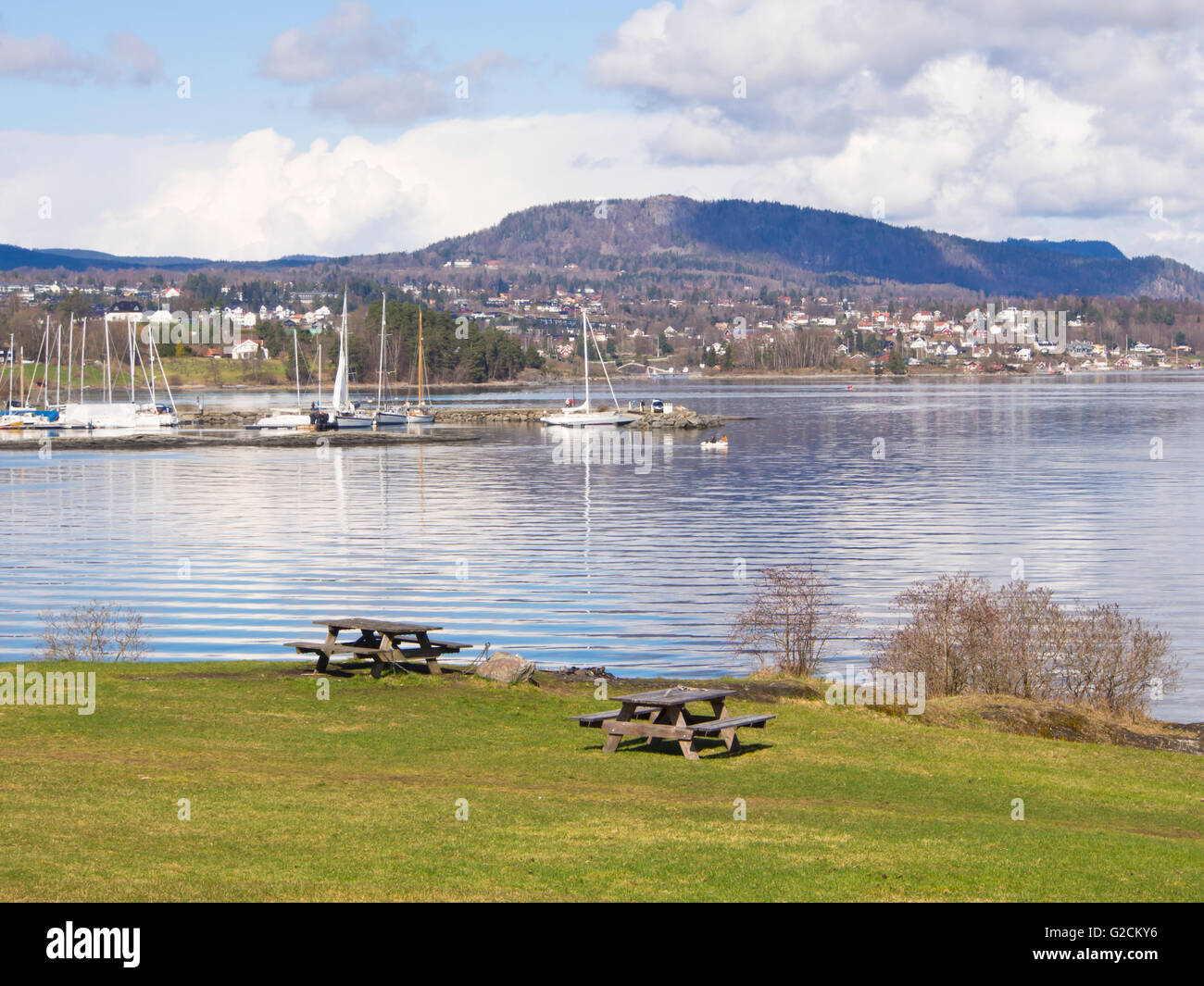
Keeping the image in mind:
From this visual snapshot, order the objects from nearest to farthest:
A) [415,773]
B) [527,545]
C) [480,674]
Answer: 1. [415,773]
2. [480,674]
3. [527,545]

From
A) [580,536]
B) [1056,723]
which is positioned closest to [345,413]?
[580,536]

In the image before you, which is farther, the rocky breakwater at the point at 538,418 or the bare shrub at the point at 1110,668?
the rocky breakwater at the point at 538,418

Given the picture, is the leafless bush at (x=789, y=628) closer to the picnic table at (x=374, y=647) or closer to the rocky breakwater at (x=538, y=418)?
the picnic table at (x=374, y=647)

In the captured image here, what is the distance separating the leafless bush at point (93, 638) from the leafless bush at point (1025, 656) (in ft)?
55.6

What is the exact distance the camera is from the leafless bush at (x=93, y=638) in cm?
2947

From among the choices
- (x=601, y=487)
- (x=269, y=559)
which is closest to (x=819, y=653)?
(x=269, y=559)

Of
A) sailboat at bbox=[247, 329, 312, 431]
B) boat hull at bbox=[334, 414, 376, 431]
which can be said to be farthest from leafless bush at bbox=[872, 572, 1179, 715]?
boat hull at bbox=[334, 414, 376, 431]

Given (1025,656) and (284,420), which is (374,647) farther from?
(284,420)

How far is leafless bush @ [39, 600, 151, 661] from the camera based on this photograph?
29.5m

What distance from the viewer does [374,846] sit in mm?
12336

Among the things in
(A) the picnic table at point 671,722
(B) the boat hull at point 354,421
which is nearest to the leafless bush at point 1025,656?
(A) the picnic table at point 671,722
